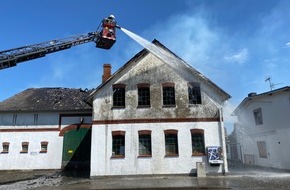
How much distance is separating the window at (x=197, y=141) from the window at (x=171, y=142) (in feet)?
3.96

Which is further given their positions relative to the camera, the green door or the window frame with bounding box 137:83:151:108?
the green door

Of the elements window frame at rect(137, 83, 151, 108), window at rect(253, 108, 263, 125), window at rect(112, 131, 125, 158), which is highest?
window frame at rect(137, 83, 151, 108)

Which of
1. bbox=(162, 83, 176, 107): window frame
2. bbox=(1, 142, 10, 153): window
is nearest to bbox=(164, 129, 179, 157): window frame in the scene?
bbox=(162, 83, 176, 107): window frame

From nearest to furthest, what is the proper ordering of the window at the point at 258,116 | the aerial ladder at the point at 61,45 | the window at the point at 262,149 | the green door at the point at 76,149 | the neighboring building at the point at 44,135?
1. the aerial ladder at the point at 61,45
2. the window at the point at 262,149
3. the window at the point at 258,116
4. the green door at the point at 76,149
5. the neighboring building at the point at 44,135

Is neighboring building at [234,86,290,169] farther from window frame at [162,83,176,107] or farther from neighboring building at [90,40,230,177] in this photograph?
window frame at [162,83,176,107]

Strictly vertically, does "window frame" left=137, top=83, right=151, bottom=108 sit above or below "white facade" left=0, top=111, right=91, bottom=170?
above

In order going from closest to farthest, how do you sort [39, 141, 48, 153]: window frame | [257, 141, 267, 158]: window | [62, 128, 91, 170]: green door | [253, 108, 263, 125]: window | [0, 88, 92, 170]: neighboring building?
[257, 141, 267, 158]: window
[253, 108, 263, 125]: window
[62, 128, 91, 170]: green door
[0, 88, 92, 170]: neighboring building
[39, 141, 48, 153]: window frame

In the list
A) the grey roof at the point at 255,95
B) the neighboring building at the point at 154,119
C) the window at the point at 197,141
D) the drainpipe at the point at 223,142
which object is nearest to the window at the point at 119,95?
the neighboring building at the point at 154,119

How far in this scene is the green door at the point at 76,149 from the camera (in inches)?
981

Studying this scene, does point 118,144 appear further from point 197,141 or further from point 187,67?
point 187,67

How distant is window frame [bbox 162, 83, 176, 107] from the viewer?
19.6 metres

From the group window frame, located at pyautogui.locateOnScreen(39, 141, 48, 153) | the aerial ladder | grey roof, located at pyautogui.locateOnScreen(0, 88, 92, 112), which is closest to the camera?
the aerial ladder

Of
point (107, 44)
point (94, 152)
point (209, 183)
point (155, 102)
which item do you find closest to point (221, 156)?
point (209, 183)

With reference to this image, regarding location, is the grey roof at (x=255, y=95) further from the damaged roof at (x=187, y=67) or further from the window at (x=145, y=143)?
the window at (x=145, y=143)
